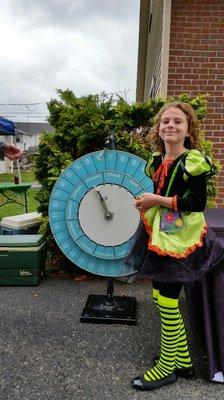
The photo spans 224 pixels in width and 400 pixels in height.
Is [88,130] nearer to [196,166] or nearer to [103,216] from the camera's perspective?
[103,216]

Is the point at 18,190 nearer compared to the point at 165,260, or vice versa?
the point at 165,260

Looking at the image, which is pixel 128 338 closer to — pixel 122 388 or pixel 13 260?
pixel 122 388

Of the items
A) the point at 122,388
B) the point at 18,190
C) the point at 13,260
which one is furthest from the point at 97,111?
the point at 18,190

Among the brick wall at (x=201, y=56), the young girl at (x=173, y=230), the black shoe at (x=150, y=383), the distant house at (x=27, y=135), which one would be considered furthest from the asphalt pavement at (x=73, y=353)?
the distant house at (x=27, y=135)

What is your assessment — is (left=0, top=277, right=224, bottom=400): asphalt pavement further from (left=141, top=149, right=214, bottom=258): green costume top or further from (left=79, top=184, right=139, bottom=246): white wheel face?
(left=141, top=149, right=214, bottom=258): green costume top

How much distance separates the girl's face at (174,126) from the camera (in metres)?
2.12

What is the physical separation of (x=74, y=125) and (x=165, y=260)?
2206 mm

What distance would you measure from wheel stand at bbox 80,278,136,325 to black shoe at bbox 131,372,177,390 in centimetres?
75

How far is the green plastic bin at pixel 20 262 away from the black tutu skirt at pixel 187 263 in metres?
1.77

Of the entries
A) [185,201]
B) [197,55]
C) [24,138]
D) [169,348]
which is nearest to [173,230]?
[185,201]

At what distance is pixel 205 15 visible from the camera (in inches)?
192

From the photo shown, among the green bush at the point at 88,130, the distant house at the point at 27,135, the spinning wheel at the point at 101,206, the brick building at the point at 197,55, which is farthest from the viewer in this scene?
the distant house at the point at 27,135

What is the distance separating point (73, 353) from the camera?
2.59 m

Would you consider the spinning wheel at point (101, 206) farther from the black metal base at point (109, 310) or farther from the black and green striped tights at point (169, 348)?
the black and green striped tights at point (169, 348)
